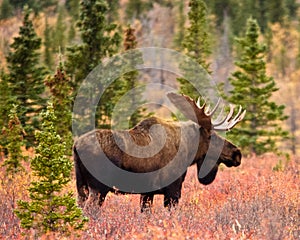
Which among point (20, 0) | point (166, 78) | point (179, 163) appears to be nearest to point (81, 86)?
point (179, 163)

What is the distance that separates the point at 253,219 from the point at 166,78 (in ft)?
151

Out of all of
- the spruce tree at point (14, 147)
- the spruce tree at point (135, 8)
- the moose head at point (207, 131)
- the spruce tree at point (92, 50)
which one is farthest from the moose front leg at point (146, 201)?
the spruce tree at point (135, 8)

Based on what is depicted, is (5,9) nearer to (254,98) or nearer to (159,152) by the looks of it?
(254,98)

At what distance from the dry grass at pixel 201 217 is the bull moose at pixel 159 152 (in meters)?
0.31

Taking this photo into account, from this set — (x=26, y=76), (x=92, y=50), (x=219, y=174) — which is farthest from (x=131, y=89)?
(x=219, y=174)

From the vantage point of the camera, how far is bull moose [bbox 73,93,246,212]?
6375mm

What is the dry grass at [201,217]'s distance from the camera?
4.86m

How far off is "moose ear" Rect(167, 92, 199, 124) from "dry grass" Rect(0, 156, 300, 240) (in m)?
1.59

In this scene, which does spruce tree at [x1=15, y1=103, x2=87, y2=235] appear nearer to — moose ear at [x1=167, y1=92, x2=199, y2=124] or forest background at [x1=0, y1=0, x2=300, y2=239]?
forest background at [x1=0, y1=0, x2=300, y2=239]

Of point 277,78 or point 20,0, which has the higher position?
point 20,0

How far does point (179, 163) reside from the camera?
284 inches

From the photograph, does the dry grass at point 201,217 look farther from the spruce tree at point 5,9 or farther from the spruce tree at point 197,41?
the spruce tree at point 5,9

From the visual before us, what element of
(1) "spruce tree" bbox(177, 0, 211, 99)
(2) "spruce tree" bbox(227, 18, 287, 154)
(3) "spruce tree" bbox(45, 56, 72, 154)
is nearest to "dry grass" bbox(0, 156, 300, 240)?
(3) "spruce tree" bbox(45, 56, 72, 154)

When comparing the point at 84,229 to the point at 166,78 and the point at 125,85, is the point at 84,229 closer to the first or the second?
the point at 125,85
